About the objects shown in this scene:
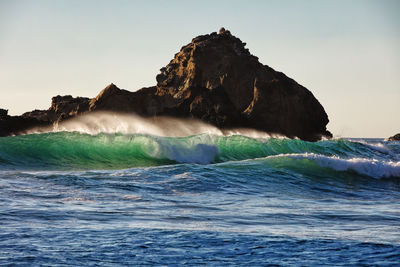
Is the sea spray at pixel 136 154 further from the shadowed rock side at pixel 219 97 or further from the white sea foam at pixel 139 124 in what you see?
the shadowed rock side at pixel 219 97

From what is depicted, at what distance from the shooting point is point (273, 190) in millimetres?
13047

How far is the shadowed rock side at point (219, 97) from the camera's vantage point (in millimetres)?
54750

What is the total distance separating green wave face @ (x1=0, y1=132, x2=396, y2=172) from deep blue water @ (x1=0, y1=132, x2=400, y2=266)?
459 millimetres

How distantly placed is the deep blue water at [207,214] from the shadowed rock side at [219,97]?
34.8 metres

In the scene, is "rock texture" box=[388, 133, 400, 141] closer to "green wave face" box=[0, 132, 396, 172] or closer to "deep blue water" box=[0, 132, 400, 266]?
"green wave face" box=[0, 132, 396, 172]

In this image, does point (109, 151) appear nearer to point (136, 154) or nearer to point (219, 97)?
point (136, 154)

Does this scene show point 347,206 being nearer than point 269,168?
Yes

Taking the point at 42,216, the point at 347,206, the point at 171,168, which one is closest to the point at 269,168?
the point at 171,168

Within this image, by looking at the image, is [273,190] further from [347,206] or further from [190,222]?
[190,222]

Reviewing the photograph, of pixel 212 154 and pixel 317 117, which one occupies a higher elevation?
pixel 317 117

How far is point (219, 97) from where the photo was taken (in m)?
57.3

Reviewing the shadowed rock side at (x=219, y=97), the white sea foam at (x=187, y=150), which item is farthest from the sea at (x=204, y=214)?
the shadowed rock side at (x=219, y=97)

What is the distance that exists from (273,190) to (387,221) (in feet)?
15.7

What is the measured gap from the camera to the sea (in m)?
5.59
